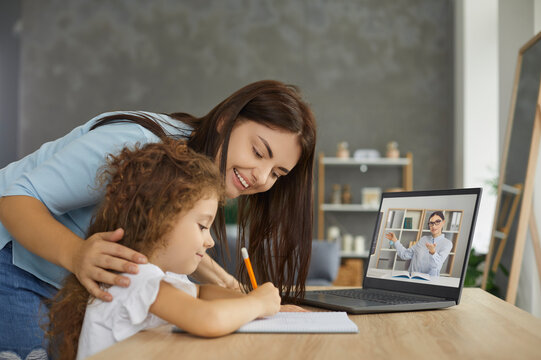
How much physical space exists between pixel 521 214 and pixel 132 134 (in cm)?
220

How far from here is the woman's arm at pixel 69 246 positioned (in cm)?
72

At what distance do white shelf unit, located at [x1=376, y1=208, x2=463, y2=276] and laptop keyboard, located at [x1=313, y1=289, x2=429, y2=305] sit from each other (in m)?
0.07

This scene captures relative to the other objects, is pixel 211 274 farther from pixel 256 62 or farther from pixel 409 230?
pixel 256 62

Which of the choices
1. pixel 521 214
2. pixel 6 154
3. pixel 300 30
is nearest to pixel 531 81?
pixel 521 214

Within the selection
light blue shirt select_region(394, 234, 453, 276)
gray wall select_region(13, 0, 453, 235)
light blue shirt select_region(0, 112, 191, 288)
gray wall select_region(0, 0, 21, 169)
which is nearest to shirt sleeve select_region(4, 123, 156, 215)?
light blue shirt select_region(0, 112, 191, 288)

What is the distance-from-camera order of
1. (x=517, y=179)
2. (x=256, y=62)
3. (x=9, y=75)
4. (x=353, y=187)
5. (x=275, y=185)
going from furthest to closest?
(x=9, y=75), (x=256, y=62), (x=353, y=187), (x=517, y=179), (x=275, y=185)

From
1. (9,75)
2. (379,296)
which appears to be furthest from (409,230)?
(9,75)

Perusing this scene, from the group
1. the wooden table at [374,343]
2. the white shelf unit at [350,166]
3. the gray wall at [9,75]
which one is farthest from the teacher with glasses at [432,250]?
the gray wall at [9,75]

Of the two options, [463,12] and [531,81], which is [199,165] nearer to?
[531,81]

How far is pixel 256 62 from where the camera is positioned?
545cm

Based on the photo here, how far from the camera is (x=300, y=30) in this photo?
5.41 metres

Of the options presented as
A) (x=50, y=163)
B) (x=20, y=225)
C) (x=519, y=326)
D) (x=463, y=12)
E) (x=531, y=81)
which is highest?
(x=463, y=12)

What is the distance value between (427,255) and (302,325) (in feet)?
1.41

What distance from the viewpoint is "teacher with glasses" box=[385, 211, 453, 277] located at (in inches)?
40.8
